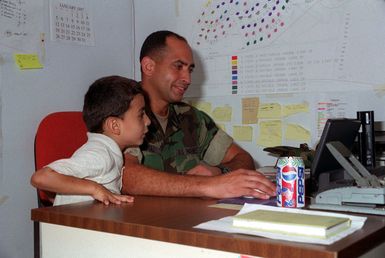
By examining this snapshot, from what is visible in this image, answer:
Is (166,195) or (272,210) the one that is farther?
(166,195)

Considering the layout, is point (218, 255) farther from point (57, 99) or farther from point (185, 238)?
point (57, 99)

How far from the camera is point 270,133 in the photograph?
2.42 meters

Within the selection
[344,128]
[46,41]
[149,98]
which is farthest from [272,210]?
[46,41]

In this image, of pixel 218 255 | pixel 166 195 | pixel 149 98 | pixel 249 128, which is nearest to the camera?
pixel 218 255

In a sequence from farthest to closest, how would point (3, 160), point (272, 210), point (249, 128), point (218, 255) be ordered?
point (249, 128), point (3, 160), point (272, 210), point (218, 255)

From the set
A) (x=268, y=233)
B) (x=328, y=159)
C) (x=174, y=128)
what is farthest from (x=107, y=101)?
(x=268, y=233)

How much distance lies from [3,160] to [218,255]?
135 centimetres

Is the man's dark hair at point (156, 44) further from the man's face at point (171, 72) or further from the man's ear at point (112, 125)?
the man's ear at point (112, 125)

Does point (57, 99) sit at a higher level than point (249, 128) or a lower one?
higher

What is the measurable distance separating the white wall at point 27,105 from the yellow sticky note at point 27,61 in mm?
24

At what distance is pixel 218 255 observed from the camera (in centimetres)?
99

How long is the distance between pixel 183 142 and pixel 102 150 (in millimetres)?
632

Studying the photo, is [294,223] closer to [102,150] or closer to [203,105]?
[102,150]

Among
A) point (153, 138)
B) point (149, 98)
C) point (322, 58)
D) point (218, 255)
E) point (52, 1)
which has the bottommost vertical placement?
point (218, 255)
